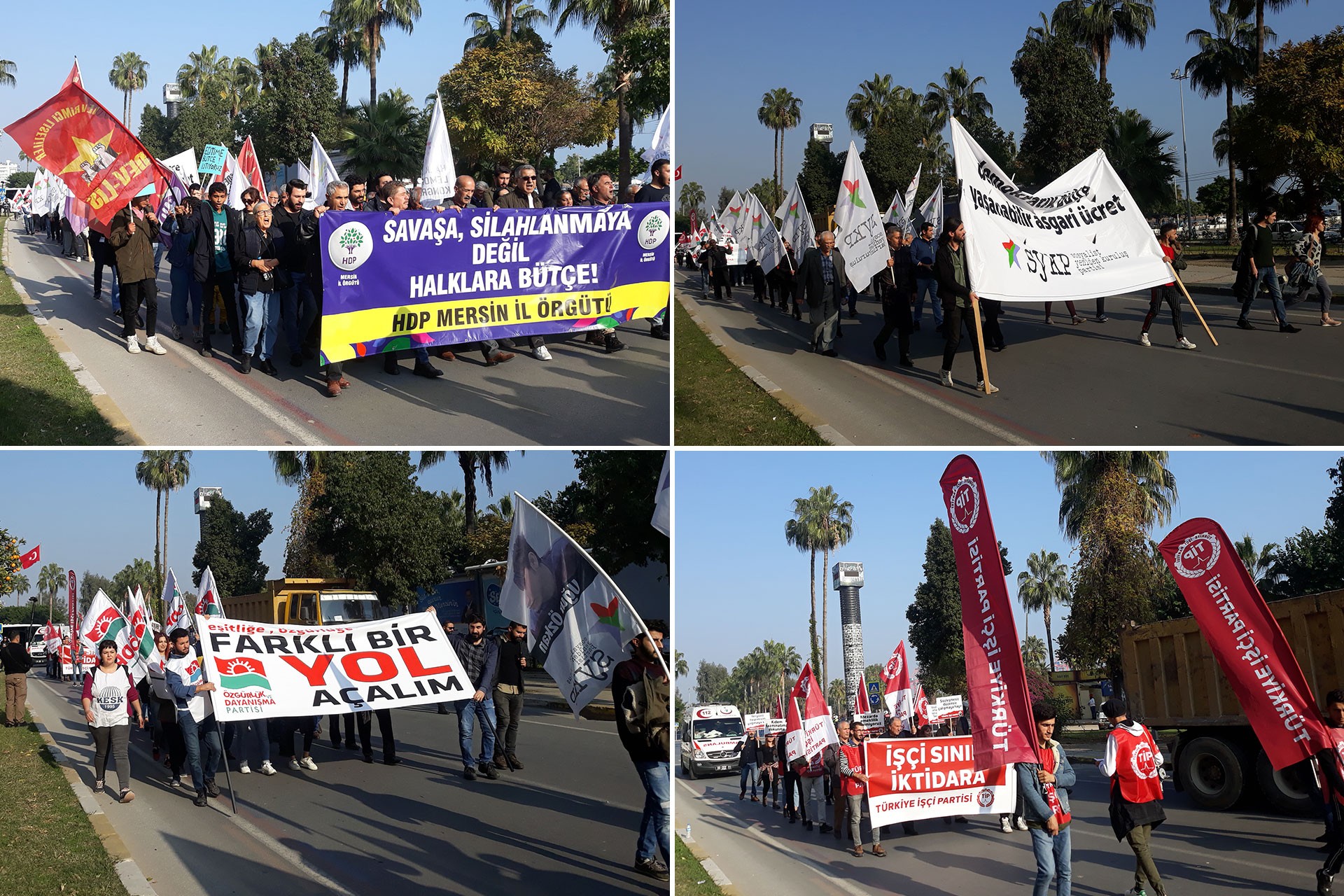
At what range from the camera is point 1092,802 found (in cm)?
1259

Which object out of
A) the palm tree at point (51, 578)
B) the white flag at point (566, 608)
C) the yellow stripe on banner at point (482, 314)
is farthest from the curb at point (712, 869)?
the palm tree at point (51, 578)

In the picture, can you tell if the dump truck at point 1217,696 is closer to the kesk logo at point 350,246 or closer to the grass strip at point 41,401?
the kesk logo at point 350,246

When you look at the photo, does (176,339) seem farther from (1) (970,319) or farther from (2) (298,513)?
(2) (298,513)

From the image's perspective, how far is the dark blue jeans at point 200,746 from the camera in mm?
9242

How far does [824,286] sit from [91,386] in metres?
9.16

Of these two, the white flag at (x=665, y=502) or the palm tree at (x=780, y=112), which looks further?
the palm tree at (x=780, y=112)

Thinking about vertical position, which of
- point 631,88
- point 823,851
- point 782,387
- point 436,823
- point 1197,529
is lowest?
point 823,851

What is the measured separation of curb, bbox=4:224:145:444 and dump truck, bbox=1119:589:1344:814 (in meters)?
9.89

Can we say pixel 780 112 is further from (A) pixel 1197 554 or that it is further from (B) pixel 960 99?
(A) pixel 1197 554

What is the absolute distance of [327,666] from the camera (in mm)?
9758

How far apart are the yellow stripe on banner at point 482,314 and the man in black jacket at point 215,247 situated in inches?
55.8

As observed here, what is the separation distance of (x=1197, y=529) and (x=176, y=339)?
37.8ft

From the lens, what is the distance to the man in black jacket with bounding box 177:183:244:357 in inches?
470

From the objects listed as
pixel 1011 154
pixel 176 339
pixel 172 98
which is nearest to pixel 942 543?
pixel 1011 154
